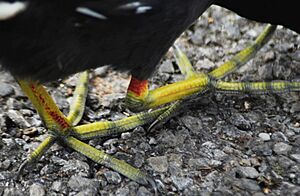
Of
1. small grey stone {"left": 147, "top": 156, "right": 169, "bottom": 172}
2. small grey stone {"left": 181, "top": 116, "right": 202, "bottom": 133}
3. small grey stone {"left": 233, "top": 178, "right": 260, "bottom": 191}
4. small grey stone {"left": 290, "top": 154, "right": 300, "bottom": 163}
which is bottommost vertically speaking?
small grey stone {"left": 147, "top": 156, "right": 169, "bottom": 172}

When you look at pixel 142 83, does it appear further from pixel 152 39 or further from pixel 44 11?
pixel 44 11

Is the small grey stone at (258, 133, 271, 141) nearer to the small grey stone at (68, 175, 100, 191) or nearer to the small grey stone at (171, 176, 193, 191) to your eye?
the small grey stone at (171, 176, 193, 191)

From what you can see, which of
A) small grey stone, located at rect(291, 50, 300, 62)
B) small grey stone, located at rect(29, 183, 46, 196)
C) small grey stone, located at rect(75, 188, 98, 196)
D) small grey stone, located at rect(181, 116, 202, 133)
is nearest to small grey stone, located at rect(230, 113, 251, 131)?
small grey stone, located at rect(181, 116, 202, 133)

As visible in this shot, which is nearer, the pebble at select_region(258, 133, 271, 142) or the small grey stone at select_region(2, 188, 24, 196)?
the small grey stone at select_region(2, 188, 24, 196)

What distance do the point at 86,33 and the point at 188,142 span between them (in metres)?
0.80

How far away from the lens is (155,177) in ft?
8.08

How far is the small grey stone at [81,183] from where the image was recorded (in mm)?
2391

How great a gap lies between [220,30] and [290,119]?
2.50 ft

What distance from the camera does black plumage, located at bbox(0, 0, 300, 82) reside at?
202 cm

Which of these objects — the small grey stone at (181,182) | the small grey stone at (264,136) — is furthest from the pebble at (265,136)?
the small grey stone at (181,182)

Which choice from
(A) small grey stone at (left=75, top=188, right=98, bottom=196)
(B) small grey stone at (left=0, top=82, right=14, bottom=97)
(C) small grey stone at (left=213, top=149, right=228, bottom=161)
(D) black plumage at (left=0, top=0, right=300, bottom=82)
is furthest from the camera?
(B) small grey stone at (left=0, top=82, right=14, bottom=97)

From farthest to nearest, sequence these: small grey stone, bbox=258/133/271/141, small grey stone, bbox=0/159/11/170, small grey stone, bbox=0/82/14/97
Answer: small grey stone, bbox=0/82/14/97 < small grey stone, bbox=258/133/271/141 < small grey stone, bbox=0/159/11/170

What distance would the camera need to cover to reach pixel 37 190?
2.38 m

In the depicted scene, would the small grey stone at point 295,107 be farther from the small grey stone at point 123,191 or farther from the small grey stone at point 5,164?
the small grey stone at point 5,164
